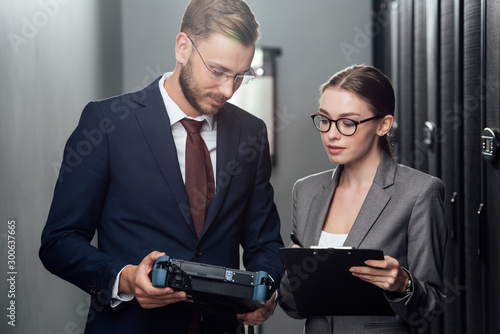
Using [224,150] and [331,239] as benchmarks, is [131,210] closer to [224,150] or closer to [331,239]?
[224,150]

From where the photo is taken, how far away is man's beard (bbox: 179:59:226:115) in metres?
1.90

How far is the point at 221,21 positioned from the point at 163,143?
43cm

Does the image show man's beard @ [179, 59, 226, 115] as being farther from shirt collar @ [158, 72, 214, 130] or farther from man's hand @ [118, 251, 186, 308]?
man's hand @ [118, 251, 186, 308]

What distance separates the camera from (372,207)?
1.80 m

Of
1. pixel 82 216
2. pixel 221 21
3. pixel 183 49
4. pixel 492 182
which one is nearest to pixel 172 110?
pixel 183 49

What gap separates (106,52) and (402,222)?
50.3 inches

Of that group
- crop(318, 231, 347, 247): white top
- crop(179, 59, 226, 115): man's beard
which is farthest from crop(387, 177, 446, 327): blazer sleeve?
crop(179, 59, 226, 115): man's beard

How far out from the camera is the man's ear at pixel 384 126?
1878 mm

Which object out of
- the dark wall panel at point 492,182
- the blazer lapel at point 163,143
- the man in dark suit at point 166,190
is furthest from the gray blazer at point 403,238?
the dark wall panel at point 492,182

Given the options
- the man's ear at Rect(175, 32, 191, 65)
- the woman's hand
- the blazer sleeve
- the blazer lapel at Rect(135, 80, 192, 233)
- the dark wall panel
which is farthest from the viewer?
the dark wall panel

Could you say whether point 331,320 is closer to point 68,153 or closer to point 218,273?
point 218,273

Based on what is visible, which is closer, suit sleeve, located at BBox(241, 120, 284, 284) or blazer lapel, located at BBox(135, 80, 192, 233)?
blazer lapel, located at BBox(135, 80, 192, 233)

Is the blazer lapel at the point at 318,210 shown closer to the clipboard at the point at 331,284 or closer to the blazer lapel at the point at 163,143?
the clipboard at the point at 331,284

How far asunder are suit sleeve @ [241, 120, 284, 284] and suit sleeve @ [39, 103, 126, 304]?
44 centimetres
